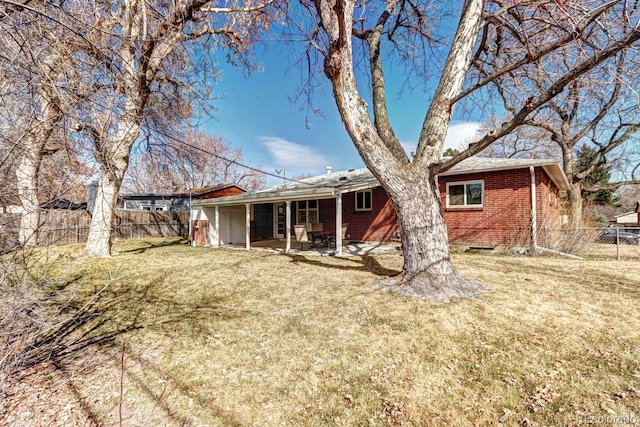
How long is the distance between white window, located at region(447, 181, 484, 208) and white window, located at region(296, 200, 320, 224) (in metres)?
6.26

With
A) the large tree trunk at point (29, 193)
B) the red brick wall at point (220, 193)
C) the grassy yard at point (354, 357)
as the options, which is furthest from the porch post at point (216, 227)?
the large tree trunk at point (29, 193)

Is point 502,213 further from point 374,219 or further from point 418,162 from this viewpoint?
point 418,162

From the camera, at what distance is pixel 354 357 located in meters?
3.31

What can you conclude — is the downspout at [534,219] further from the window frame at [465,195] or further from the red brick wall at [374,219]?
the red brick wall at [374,219]

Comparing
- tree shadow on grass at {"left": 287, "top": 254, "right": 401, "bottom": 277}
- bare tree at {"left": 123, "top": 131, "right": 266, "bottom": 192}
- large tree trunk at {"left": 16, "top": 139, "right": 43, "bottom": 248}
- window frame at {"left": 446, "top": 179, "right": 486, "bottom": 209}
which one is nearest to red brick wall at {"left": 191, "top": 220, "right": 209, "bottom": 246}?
bare tree at {"left": 123, "top": 131, "right": 266, "bottom": 192}

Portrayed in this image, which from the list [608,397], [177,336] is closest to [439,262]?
[608,397]

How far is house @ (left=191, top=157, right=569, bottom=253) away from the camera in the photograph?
964cm

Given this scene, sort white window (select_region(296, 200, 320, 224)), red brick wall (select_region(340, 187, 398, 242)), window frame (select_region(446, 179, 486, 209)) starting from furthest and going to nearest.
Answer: white window (select_region(296, 200, 320, 224)) < red brick wall (select_region(340, 187, 398, 242)) < window frame (select_region(446, 179, 486, 209))

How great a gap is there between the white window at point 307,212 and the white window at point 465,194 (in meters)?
6.26

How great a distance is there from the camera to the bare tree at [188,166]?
9977mm

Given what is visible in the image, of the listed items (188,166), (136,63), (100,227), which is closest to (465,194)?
(136,63)

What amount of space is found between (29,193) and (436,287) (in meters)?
5.53

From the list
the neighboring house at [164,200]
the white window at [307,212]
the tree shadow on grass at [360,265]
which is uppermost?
the neighboring house at [164,200]

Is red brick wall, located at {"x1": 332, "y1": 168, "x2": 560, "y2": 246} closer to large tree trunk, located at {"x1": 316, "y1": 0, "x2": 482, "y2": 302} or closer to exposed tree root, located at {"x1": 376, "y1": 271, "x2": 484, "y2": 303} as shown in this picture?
exposed tree root, located at {"x1": 376, "y1": 271, "x2": 484, "y2": 303}
